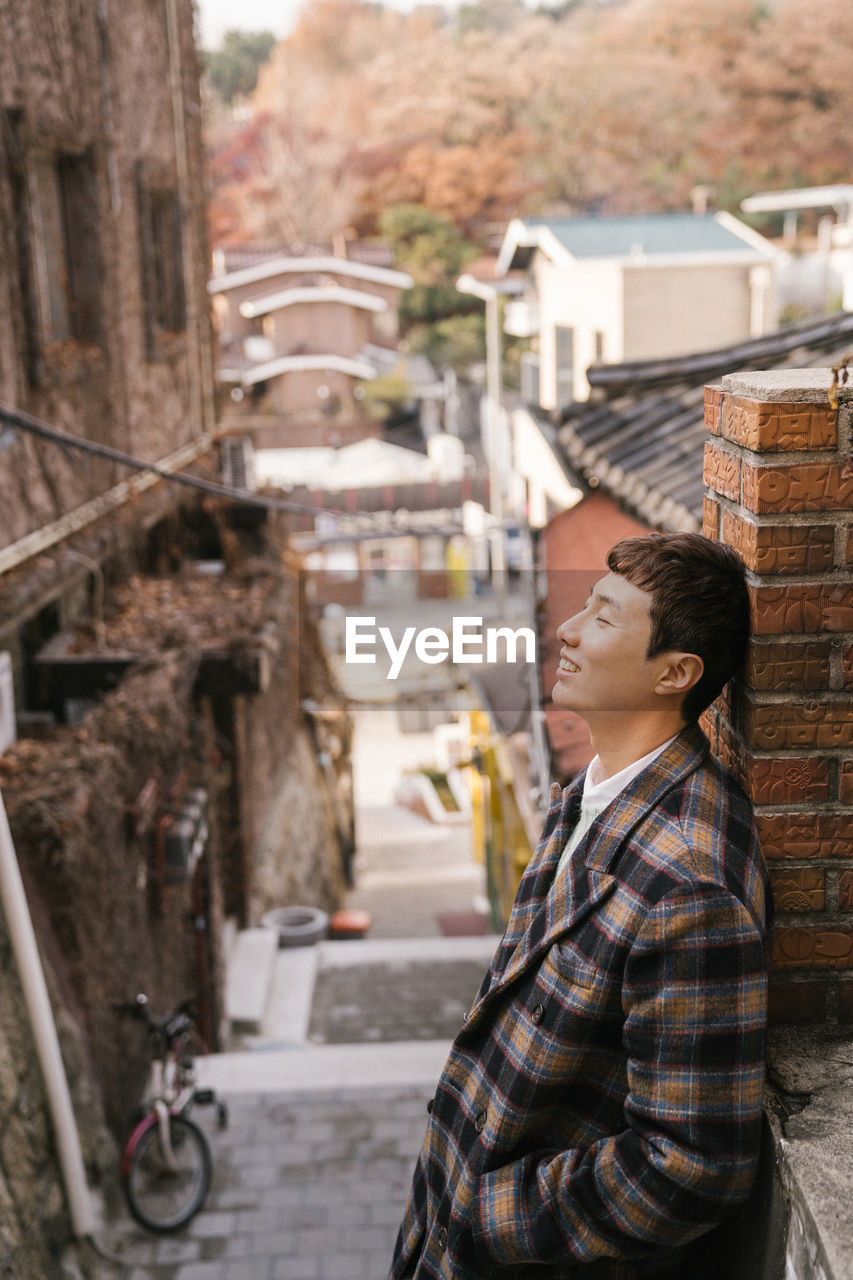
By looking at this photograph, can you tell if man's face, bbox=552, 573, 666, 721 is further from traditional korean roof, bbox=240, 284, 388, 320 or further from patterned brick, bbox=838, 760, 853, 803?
traditional korean roof, bbox=240, 284, 388, 320

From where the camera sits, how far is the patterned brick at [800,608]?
198 centimetres

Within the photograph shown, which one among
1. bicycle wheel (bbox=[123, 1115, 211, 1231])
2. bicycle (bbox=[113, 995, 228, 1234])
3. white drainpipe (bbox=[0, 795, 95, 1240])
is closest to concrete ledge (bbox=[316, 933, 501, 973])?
bicycle (bbox=[113, 995, 228, 1234])

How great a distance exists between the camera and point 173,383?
39.0ft

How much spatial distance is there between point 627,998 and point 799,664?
1.97 feet

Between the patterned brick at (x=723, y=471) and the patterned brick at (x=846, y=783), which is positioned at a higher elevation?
the patterned brick at (x=723, y=471)

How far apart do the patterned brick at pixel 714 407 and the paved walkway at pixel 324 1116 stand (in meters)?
4.79

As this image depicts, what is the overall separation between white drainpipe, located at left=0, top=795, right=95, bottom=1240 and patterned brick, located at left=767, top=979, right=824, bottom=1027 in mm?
3304

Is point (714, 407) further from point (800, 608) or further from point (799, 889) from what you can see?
point (799, 889)

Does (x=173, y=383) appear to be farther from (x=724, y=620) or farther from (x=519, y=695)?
(x=724, y=620)

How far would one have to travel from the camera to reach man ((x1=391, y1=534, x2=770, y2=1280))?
1.74m

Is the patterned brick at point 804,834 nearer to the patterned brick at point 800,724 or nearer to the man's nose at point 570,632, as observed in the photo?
the patterned brick at point 800,724

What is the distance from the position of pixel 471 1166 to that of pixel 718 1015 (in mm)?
494

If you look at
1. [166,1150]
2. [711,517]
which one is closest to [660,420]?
[711,517]

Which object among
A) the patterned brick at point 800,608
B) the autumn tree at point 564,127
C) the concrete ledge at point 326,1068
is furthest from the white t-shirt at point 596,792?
the autumn tree at point 564,127
